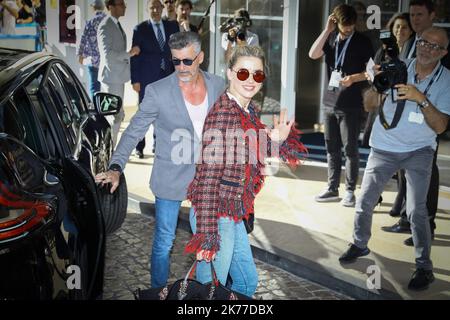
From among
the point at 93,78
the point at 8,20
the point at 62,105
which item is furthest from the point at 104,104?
the point at 8,20

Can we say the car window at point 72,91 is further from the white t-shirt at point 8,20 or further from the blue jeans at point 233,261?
the white t-shirt at point 8,20

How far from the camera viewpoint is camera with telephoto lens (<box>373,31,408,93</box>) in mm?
4465

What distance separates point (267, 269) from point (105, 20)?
4727 millimetres

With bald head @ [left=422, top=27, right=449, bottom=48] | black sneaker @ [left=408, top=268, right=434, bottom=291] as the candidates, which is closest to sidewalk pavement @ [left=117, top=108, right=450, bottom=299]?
black sneaker @ [left=408, top=268, right=434, bottom=291]

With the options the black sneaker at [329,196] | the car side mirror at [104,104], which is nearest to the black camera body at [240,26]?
the black sneaker at [329,196]

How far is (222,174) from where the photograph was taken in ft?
10.9

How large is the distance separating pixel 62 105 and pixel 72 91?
71 cm

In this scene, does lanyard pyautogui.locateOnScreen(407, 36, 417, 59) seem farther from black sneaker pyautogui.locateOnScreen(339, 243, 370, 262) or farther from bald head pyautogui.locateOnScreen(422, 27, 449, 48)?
black sneaker pyautogui.locateOnScreen(339, 243, 370, 262)

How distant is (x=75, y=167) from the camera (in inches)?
127

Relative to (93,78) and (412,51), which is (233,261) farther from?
(93,78)

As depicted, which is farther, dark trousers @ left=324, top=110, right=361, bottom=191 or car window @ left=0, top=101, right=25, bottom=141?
dark trousers @ left=324, top=110, right=361, bottom=191

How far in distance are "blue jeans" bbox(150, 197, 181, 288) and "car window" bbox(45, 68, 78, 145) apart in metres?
0.68
